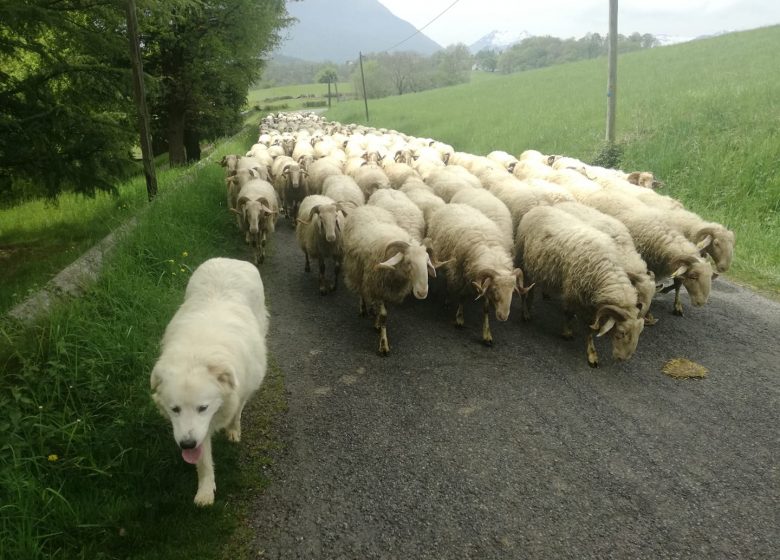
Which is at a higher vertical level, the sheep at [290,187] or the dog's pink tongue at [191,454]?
the sheep at [290,187]

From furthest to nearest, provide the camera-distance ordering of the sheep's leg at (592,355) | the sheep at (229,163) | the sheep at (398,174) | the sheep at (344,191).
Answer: the sheep at (229,163)
the sheep at (398,174)
the sheep at (344,191)
the sheep's leg at (592,355)

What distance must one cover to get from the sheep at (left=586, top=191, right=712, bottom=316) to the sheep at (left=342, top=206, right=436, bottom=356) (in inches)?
108

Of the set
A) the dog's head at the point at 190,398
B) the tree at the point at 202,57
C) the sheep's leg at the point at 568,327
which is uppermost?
the tree at the point at 202,57

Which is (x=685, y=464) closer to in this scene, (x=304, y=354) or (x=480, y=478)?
(x=480, y=478)

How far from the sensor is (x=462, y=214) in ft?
20.2

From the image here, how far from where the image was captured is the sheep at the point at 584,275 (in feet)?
15.0

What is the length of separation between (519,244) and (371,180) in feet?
12.6

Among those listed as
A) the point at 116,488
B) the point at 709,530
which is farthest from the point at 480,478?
the point at 116,488

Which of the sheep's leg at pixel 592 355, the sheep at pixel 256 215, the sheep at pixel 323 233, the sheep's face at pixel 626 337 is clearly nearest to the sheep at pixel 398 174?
the sheep at pixel 256 215

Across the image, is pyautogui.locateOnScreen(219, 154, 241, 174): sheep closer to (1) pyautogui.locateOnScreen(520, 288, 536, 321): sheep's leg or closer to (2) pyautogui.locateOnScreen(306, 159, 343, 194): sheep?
(2) pyautogui.locateOnScreen(306, 159, 343, 194): sheep

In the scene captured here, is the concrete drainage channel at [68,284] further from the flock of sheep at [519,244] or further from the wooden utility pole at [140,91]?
the wooden utility pole at [140,91]

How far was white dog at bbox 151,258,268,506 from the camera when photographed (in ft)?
8.45

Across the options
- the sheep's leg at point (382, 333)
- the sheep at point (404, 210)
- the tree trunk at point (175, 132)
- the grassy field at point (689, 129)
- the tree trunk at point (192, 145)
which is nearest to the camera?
the sheep's leg at point (382, 333)

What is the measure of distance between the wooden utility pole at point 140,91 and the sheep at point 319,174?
121 inches
